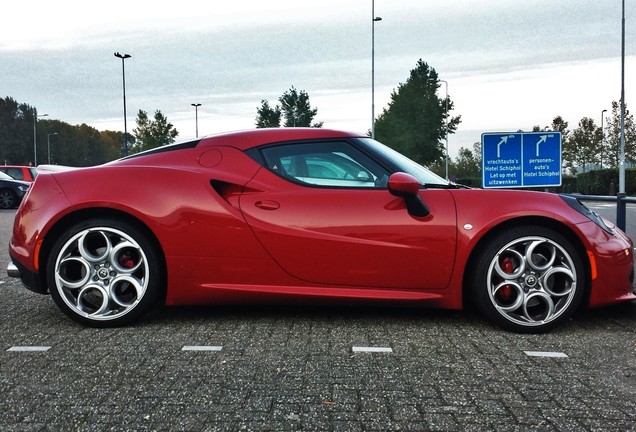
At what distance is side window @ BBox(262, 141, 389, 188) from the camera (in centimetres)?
399

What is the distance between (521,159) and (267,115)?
91.2 metres

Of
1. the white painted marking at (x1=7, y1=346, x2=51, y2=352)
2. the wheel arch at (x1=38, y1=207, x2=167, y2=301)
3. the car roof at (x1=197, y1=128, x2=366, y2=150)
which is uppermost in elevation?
the car roof at (x1=197, y1=128, x2=366, y2=150)

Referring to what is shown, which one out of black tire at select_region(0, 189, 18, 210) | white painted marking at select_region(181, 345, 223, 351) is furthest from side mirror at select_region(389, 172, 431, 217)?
black tire at select_region(0, 189, 18, 210)

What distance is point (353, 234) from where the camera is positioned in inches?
149

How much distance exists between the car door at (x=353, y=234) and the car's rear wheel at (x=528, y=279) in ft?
0.84

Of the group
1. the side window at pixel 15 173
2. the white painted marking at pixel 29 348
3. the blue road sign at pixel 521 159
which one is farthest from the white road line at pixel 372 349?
the side window at pixel 15 173

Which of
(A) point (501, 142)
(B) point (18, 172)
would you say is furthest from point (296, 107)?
(A) point (501, 142)

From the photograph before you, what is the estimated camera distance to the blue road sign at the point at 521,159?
9.01 meters

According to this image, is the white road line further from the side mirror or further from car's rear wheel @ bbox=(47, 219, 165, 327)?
car's rear wheel @ bbox=(47, 219, 165, 327)

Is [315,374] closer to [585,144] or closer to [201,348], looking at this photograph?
[201,348]

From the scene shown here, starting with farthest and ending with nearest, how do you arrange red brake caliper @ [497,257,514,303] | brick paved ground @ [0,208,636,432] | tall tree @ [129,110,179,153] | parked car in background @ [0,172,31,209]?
1. tall tree @ [129,110,179,153]
2. parked car in background @ [0,172,31,209]
3. red brake caliper @ [497,257,514,303]
4. brick paved ground @ [0,208,636,432]

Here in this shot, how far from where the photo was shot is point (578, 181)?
3556 centimetres

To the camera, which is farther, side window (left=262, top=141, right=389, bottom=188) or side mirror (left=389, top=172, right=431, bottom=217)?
side window (left=262, top=141, right=389, bottom=188)

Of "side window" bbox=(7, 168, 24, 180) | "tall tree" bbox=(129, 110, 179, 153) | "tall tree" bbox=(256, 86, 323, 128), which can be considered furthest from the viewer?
"tall tree" bbox=(256, 86, 323, 128)
